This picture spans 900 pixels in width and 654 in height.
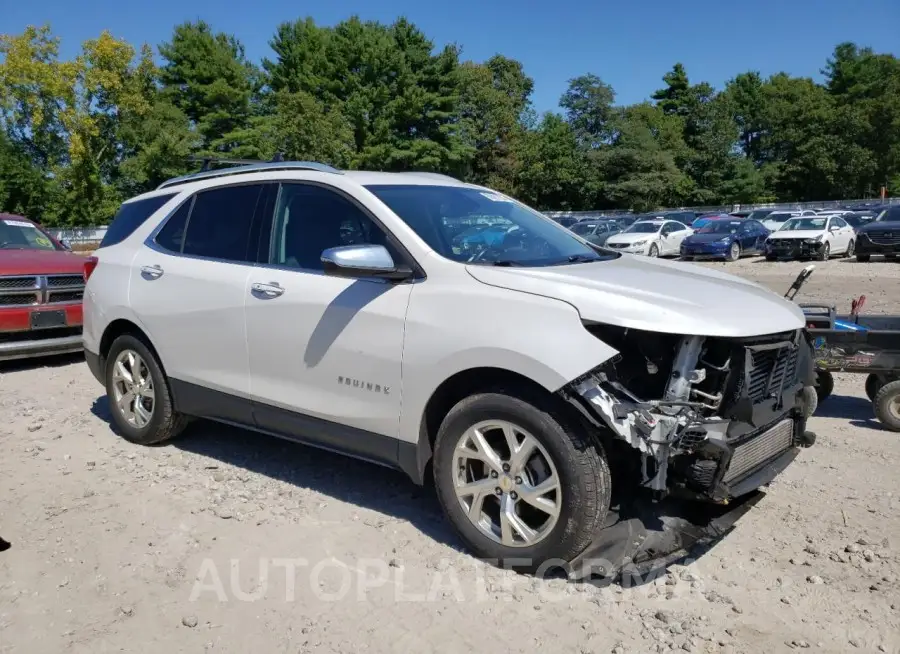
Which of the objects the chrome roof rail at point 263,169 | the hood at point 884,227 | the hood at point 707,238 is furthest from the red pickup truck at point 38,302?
the hood at point 707,238

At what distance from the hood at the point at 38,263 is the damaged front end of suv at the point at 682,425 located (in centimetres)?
710

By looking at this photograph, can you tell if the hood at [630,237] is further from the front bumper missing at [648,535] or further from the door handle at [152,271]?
the front bumper missing at [648,535]

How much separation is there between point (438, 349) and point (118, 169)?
55.9 metres

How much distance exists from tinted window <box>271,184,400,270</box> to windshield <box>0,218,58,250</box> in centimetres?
606

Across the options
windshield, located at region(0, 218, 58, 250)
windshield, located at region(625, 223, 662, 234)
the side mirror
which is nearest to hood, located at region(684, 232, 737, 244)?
windshield, located at region(625, 223, 662, 234)

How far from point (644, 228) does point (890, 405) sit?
2511cm

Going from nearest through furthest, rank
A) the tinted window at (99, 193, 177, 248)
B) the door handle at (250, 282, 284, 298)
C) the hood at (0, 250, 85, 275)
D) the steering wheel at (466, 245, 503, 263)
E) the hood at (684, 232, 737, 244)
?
the steering wheel at (466, 245, 503, 263) → the door handle at (250, 282, 284, 298) → the tinted window at (99, 193, 177, 248) → the hood at (0, 250, 85, 275) → the hood at (684, 232, 737, 244)

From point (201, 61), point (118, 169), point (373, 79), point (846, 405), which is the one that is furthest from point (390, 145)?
point (846, 405)

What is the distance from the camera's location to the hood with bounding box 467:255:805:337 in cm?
324

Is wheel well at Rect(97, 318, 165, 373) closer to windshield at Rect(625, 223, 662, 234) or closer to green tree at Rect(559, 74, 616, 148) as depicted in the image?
windshield at Rect(625, 223, 662, 234)

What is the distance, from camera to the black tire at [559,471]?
3260 mm

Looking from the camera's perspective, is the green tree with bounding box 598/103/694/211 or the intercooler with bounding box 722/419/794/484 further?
the green tree with bounding box 598/103/694/211

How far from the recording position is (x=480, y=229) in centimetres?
421

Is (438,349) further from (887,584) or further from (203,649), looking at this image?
(887,584)
